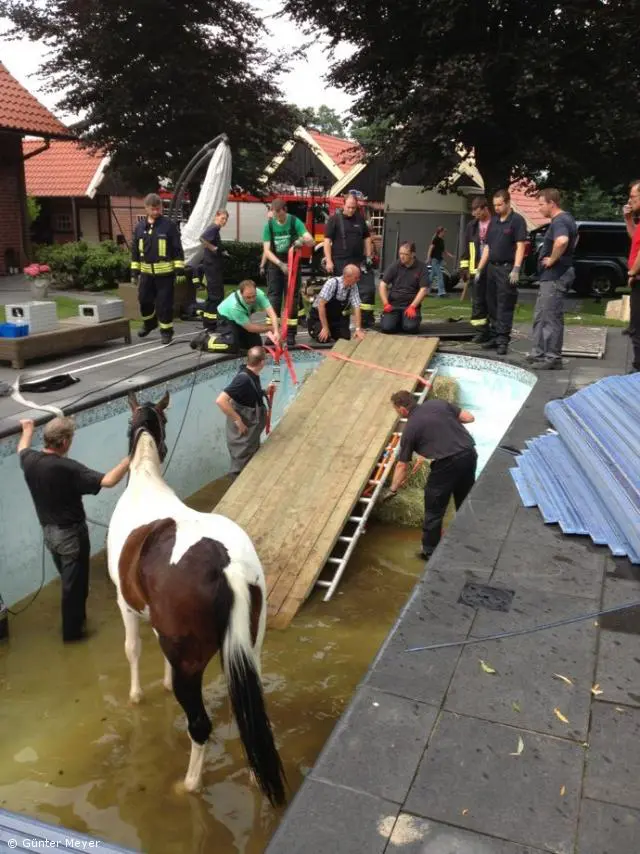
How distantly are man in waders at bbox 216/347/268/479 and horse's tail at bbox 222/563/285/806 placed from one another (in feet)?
12.6

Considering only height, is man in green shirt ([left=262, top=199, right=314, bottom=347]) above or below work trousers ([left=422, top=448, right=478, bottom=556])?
above

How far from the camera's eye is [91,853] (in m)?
2.30

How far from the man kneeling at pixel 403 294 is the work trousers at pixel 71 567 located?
667 cm

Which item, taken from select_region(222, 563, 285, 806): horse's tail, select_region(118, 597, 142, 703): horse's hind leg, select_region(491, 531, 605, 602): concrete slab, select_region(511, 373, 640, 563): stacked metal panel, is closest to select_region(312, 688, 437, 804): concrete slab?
select_region(222, 563, 285, 806): horse's tail

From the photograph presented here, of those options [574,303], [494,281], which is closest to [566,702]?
[494,281]

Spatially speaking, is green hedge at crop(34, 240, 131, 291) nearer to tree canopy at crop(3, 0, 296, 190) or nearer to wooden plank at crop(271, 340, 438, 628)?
tree canopy at crop(3, 0, 296, 190)

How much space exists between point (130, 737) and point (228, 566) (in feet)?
5.60

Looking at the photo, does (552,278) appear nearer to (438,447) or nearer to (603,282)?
(438,447)

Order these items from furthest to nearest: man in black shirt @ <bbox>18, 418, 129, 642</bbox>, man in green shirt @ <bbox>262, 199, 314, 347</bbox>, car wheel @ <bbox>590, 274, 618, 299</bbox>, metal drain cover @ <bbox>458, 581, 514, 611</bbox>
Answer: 1. car wheel @ <bbox>590, 274, 618, 299</bbox>
2. man in green shirt @ <bbox>262, 199, 314, 347</bbox>
3. man in black shirt @ <bbox>18, 418, 129, 642</bbox>
4. metal drain cover @ <bbox>458, 581, 514, 611</bbox>

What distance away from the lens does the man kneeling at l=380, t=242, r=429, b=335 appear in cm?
1073

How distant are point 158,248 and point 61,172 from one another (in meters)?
21.4

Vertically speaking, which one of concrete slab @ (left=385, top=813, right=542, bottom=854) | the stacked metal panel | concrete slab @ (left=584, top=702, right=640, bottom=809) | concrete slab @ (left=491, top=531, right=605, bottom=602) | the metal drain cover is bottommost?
concrete slab @ (left=385, top=813, right=542, bottom=854)

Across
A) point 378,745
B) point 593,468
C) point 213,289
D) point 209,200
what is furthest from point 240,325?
point 378,745

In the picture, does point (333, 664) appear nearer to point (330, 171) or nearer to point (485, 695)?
point (485, 695)
